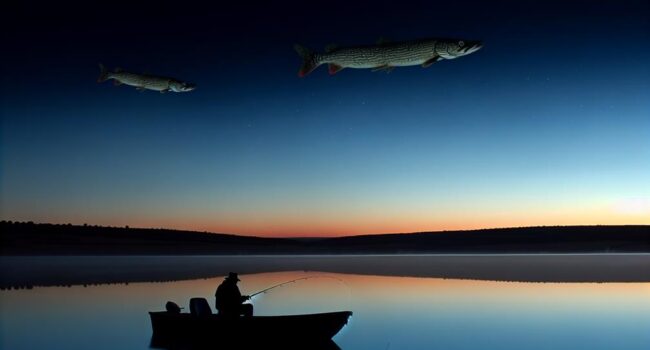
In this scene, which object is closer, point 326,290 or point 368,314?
point 368,314

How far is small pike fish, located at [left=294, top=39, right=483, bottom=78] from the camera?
37.0 feet

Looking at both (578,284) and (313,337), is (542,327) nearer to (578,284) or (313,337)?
(313,337)

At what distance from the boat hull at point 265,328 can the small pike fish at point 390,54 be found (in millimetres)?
4772

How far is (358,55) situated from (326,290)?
816 inches

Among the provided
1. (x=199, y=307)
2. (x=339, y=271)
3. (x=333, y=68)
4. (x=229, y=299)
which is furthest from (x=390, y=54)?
(x=339, y=271)

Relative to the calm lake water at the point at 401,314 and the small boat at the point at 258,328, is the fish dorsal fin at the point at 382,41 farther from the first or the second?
the calm lake water at the point at 401,314

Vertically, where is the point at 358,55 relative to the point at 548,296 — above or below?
above

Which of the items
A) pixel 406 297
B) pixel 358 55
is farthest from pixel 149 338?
pixel 406 297

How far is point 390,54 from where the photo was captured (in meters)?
11.9

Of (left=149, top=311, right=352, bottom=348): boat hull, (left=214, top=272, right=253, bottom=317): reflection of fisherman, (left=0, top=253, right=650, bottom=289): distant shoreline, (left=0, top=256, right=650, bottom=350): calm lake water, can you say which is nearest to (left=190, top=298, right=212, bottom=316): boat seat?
(left=149, top=311, right=352, bottom=348): boat hull

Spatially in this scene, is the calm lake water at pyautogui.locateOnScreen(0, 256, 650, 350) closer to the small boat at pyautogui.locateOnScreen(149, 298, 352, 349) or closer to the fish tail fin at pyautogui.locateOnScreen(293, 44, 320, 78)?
the small boat at pyautogui.locateOnScreen(149, 298, 352, 349)

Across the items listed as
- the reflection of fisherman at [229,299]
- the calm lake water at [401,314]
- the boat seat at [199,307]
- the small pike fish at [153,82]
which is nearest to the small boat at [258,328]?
the boat seat at [199,307]

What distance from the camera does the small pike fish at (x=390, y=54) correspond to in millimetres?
11281

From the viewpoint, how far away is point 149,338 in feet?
58.5
